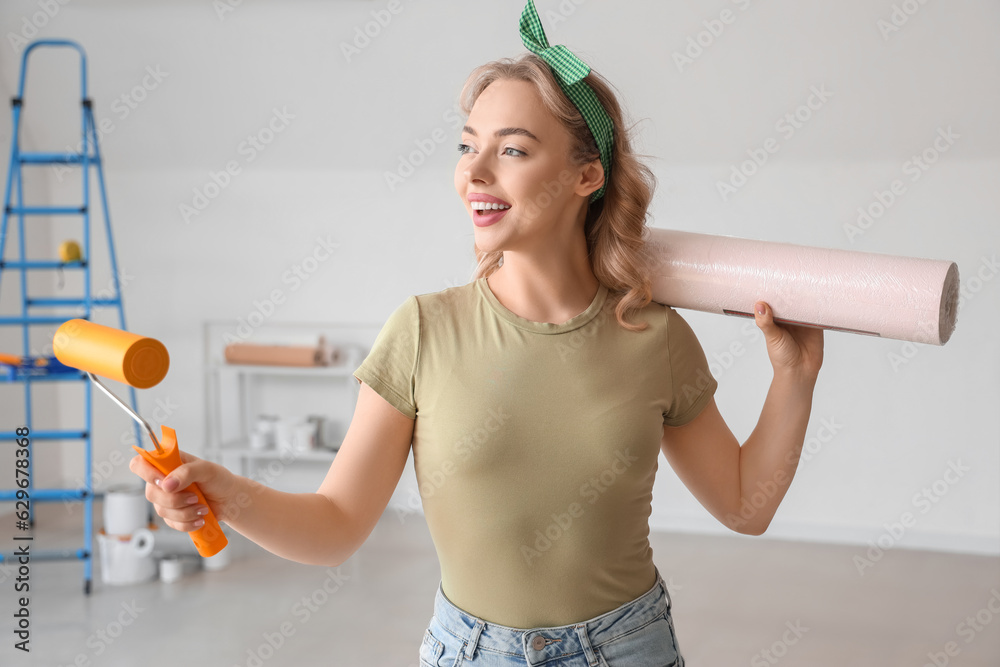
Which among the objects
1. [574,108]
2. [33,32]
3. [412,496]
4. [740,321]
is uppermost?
[33,32]

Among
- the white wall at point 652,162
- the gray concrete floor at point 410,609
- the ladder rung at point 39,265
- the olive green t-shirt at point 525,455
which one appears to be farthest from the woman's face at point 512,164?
the ladder rung at point 39,265

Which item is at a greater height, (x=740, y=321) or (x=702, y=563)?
(x=740, y=321)

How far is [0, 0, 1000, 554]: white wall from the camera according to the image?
397cm

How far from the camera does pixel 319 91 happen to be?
4.59 m

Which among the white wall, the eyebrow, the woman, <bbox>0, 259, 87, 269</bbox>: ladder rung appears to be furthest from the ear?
<bbox>0, 259, 87, 269</bbox>: ladder rung

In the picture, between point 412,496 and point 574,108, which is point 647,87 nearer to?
point 412,496

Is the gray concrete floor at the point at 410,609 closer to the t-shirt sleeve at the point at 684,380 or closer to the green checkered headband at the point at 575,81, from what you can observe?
Result: the t-shirt sleeve at the point at 684,380

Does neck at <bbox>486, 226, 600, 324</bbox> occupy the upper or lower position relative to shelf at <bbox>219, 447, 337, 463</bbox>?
upper

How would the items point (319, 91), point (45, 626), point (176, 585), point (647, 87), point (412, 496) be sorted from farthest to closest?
point (412, 496)
point (319, 91)
point (647, 87)
point (176, 585)
point (45, 626)

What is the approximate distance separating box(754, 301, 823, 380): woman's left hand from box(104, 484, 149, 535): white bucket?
330cm

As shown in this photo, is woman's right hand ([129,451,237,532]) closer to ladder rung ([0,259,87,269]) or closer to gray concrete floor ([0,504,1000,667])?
gray concrete floor ([0,504,1000,667])

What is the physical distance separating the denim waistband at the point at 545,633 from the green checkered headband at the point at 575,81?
0.65 m

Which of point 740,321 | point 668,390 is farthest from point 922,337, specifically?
point 740,321

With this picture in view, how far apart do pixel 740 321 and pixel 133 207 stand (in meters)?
3.59
